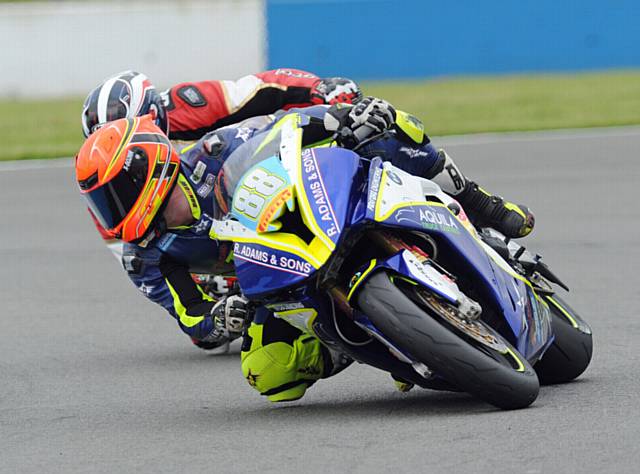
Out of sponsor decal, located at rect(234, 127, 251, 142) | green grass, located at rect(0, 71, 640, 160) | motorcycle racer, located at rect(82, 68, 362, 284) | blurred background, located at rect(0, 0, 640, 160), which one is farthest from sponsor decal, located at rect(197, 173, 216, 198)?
blurred background, located at rect(0, 0, 640, 160)

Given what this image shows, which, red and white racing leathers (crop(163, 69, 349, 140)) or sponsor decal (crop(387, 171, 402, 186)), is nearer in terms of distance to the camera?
sponsor decal (crop(387, 171, 402, 186))

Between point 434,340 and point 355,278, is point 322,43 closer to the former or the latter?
point 355,278

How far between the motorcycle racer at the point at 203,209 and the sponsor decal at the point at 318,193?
0.53 metres

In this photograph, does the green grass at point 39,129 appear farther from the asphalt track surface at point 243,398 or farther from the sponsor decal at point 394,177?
the sponsor decal at point 394,177

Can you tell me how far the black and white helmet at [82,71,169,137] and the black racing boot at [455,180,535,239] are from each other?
163 centimetres

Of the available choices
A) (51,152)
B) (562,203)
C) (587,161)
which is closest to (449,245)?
(562,203)

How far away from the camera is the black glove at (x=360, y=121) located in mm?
5195

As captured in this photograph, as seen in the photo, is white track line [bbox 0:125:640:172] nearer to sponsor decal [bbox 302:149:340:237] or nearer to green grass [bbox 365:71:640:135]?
green grass [bbox 365:71:640:135]

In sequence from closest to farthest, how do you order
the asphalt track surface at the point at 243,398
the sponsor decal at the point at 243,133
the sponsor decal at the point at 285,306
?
the asphalt track surface at the point at 243,398 < the sponsor decal at the point at 285,306 < the sponsor decal at the point at 243,133

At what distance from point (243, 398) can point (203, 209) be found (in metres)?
0.86

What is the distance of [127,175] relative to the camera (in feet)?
17.5

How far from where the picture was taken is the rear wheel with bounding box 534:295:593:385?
211 inches

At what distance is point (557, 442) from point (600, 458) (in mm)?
225

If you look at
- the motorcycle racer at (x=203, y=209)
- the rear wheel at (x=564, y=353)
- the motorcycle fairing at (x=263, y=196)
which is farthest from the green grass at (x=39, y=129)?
the motorcycle fairing at (x=263, y=196)
